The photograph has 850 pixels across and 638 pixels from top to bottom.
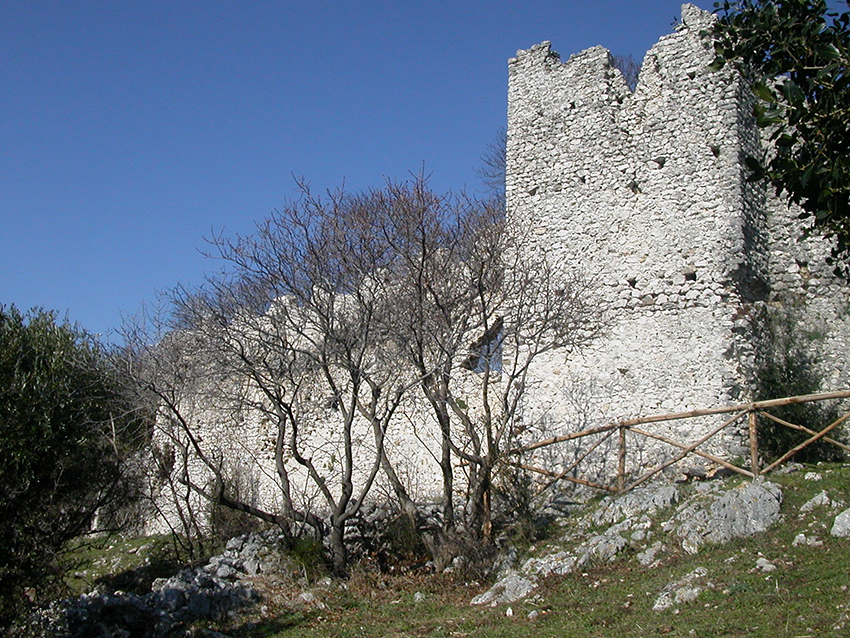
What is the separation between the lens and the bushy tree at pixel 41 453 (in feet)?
26.0

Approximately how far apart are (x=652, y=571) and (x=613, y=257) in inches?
225

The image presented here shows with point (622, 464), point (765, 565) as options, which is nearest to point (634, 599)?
point (765, 565)

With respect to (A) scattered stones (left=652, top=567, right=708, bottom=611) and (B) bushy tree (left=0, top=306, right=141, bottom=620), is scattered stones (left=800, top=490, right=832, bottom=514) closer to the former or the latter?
(A) scattered stones (left=652, top=567, right=708, bottom=611)

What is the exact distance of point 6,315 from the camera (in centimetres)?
1023

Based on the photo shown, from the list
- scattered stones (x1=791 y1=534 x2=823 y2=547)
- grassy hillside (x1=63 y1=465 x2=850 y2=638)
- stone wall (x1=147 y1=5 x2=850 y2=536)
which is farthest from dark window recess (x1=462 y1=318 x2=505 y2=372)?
scattered stones (x1=791 y1=534 x2=823 y2=547)

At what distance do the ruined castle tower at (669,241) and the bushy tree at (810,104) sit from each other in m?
5.97

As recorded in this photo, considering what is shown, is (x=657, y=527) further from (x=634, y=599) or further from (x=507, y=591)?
(x=507, y=591)

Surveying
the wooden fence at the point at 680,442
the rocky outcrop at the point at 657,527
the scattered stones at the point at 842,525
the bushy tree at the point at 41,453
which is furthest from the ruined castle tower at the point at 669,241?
the bushy tree at the point at 41,453

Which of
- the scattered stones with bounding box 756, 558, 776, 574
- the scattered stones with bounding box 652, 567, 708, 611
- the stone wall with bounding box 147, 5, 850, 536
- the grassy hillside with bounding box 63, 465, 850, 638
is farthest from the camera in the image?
the stone wall with bounding box 147, 5, 850, 536

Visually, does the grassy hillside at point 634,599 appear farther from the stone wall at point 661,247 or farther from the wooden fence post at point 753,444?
the stone wall at point 661,247

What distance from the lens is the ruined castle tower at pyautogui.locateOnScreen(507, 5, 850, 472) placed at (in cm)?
1167

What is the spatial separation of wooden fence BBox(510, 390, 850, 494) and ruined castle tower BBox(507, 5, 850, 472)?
0.39 m

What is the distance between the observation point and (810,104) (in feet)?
18.3

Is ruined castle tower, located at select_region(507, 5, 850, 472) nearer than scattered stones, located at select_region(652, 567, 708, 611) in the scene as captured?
No
